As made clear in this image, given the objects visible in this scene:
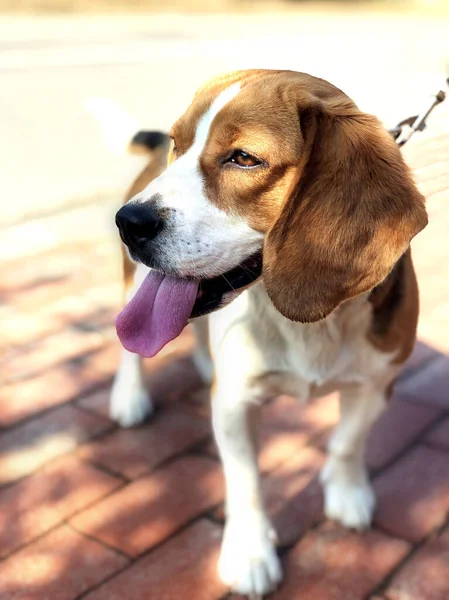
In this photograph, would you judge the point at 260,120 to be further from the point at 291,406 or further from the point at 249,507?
the point at 291,406

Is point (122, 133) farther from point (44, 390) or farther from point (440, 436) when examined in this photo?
point (440, 436)

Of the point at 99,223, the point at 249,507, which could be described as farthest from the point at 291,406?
the point at 99,223

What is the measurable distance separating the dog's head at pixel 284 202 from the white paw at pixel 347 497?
871 millimetres

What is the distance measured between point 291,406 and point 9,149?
14.7 ft

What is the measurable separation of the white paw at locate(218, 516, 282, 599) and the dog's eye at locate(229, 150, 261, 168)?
3.60 ft

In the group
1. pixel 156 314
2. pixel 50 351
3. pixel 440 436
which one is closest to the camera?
pixel 156 314

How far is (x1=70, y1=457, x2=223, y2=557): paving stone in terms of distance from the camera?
2588 millimetres

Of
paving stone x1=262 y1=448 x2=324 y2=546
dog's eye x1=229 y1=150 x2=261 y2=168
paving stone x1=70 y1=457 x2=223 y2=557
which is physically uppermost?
dog's eye x1=229 y1=150 x2=261 y2=168

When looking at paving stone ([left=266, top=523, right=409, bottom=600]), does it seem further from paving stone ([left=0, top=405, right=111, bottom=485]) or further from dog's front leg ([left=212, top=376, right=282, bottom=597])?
paving stone ([left=0, top=405, right=111, bottom=485])

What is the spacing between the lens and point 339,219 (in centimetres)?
193

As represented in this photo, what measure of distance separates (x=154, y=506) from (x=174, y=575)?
0.35 meters

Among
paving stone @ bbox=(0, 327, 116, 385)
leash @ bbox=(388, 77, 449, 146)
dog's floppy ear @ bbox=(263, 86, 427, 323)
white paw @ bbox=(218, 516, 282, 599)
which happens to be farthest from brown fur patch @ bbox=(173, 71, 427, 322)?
paving stone @ bbox=(0, 327, 116, 385)

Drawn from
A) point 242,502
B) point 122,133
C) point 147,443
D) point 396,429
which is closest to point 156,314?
point 242,502

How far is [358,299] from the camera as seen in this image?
225 cm
